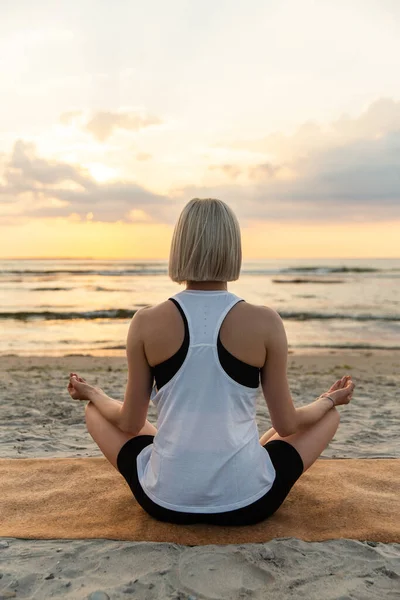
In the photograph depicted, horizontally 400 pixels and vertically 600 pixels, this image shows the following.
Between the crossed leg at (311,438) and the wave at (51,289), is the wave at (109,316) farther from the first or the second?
the crossed leg at (311,438)

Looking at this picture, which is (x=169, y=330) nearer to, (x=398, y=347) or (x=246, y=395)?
A: (x=246, y=395)

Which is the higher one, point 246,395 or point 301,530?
point 246,395

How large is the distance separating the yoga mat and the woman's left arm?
0.54 metres

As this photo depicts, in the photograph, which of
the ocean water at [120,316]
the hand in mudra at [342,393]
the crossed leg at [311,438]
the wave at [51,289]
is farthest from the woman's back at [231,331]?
the wave at [51,289]

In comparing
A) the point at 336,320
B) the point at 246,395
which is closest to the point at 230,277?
the point at 246,395

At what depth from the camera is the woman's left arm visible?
268 cm

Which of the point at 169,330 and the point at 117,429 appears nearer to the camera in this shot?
the point at 169,330

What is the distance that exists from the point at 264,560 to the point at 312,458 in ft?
2.08

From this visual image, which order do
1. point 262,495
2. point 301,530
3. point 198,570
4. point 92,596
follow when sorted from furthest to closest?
1. point 301,530
2. point 262,495
3. point 198,570
4. point 92,596

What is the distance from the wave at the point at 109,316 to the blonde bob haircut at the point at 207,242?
14715 mm

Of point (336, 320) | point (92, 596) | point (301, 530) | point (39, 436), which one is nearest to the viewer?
point (92, 596)

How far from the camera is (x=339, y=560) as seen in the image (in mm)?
2678

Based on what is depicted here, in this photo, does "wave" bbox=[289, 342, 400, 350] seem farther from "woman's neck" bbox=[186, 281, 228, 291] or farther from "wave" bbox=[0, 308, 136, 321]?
"woman's neck" bbox=[186, 281, 228, 291]

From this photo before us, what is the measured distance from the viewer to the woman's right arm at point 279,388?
2596 mm
